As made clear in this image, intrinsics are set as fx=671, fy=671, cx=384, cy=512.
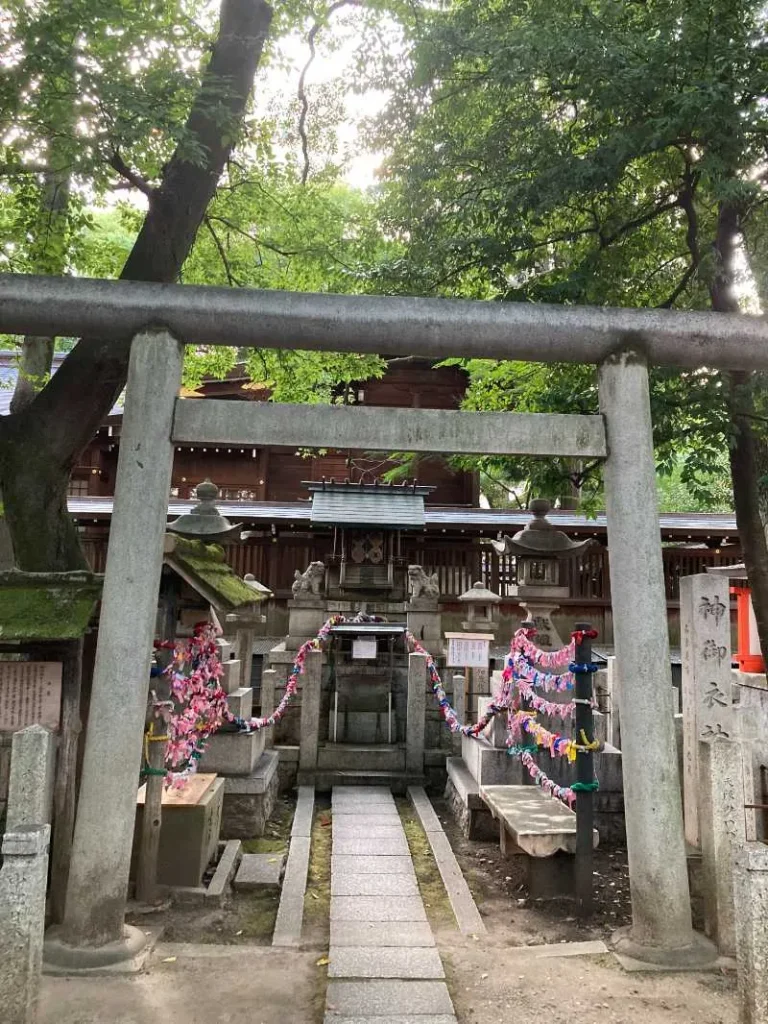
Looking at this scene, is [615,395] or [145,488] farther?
[615,395]

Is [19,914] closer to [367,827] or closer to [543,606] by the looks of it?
[367,827]

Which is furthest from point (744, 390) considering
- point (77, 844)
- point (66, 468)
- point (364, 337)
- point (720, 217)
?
point (77, 844)

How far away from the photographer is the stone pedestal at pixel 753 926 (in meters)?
3.12

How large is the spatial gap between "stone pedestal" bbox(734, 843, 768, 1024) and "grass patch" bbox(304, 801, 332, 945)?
9.29 ft

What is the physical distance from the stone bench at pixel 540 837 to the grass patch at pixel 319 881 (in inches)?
69.3

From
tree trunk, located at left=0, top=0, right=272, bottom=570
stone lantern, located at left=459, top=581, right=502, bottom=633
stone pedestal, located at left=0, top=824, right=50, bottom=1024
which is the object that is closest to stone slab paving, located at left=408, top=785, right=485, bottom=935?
stone lantern, located at left=459, top=581, right=502, bottom=633

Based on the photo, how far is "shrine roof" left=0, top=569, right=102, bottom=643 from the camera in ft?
13.9

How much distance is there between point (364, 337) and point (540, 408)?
3600 millimetres

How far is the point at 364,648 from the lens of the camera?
10.6 m

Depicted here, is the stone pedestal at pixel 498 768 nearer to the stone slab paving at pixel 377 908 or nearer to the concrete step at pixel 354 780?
the concrete step at pixel 354 780

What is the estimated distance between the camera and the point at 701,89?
17.6 ft

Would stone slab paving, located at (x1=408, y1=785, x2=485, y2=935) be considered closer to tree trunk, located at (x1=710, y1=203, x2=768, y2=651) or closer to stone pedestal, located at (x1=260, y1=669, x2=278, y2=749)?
stone pedestal, located at (x1=260, y1=669, x2=278, y2=749)

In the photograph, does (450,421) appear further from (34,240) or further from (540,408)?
(34,240)

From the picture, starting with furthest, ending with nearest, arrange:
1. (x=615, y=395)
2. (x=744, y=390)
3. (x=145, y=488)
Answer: (x=744, y=390) < (x=615, y=395) < (x=145, y=488)
